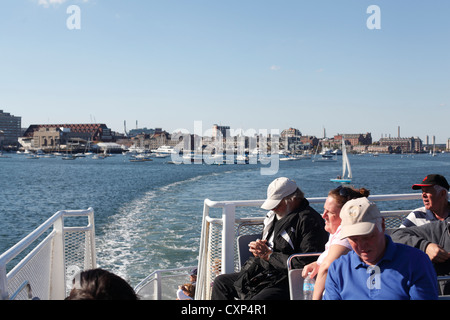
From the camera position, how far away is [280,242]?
3082mm

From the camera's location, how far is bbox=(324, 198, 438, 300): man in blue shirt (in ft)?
6.45

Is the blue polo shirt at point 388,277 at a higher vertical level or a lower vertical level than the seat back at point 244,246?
higher

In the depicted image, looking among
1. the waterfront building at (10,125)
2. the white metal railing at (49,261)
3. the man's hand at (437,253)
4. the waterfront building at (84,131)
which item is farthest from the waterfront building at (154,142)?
the man's hand at (437,253)

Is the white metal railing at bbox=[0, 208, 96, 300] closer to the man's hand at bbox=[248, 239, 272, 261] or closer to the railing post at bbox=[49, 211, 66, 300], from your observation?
the railing post at bbox=[49, 211, 66, 300]

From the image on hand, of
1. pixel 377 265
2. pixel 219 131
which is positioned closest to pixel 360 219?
pixel 377 265

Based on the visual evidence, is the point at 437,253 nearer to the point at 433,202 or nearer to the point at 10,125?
the point at 433,202

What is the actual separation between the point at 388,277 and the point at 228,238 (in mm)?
1883

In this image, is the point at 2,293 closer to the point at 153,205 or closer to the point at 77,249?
the point at 77,249

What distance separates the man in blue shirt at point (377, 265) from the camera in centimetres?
197

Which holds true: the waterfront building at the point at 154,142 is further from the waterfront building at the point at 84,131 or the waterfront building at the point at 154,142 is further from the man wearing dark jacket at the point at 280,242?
the man wearing dark jacket at the point at 280,242

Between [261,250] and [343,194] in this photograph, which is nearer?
[343,194]

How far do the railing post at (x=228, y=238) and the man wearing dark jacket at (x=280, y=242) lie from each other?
0.44m

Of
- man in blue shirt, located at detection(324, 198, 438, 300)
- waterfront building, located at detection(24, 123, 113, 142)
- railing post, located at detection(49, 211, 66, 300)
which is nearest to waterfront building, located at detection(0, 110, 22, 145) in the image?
waterfront building, located at detection(24, 123, 113, 142)

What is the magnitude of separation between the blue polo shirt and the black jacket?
81cm
